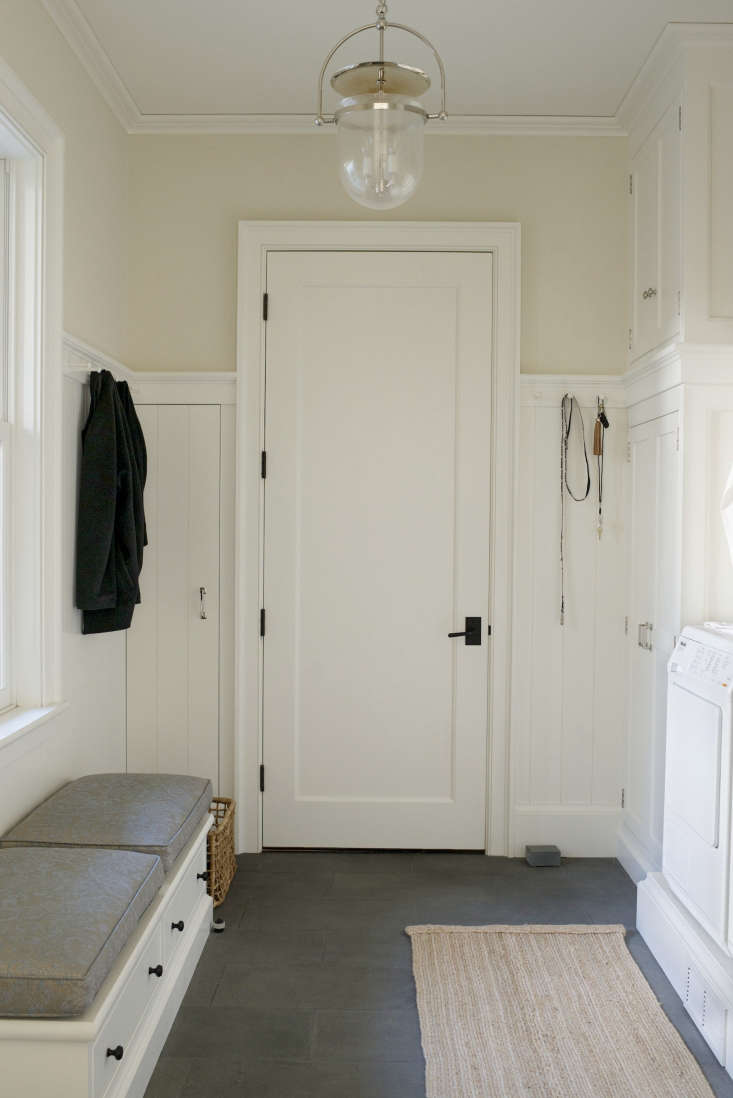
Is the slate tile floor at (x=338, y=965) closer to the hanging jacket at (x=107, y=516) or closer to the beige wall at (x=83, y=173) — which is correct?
the hanging jacket at (x=107, y=516)

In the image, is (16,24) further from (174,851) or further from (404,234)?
(174,851)

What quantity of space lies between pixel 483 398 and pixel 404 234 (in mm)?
697

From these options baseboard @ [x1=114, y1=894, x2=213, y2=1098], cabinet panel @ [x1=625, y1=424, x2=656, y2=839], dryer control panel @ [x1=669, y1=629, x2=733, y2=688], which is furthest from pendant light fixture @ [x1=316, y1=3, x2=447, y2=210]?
baseboard @ [x1=114, y1=894, x2=213, y2=1098]

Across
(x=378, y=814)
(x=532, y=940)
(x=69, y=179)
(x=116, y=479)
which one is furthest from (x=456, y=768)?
(x=69, y=179)

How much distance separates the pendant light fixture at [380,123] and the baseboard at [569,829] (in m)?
2.41

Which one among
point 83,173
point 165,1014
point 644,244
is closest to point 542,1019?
point 165,1014

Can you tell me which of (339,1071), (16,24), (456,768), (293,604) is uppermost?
(16,24)

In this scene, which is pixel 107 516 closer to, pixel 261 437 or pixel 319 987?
pixel 261 437

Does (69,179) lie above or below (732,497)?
above

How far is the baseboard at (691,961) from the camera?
79.7 inches

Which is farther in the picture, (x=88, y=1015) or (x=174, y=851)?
(x=174, y=851)

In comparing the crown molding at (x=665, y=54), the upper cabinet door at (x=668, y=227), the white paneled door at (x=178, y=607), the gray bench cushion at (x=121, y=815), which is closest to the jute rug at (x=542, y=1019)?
the gray bench cushion at (x=121, y=815)

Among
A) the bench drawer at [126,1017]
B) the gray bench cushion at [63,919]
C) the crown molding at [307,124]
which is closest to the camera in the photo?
the gray bench cushion at [63,919]

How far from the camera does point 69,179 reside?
2.58 m
